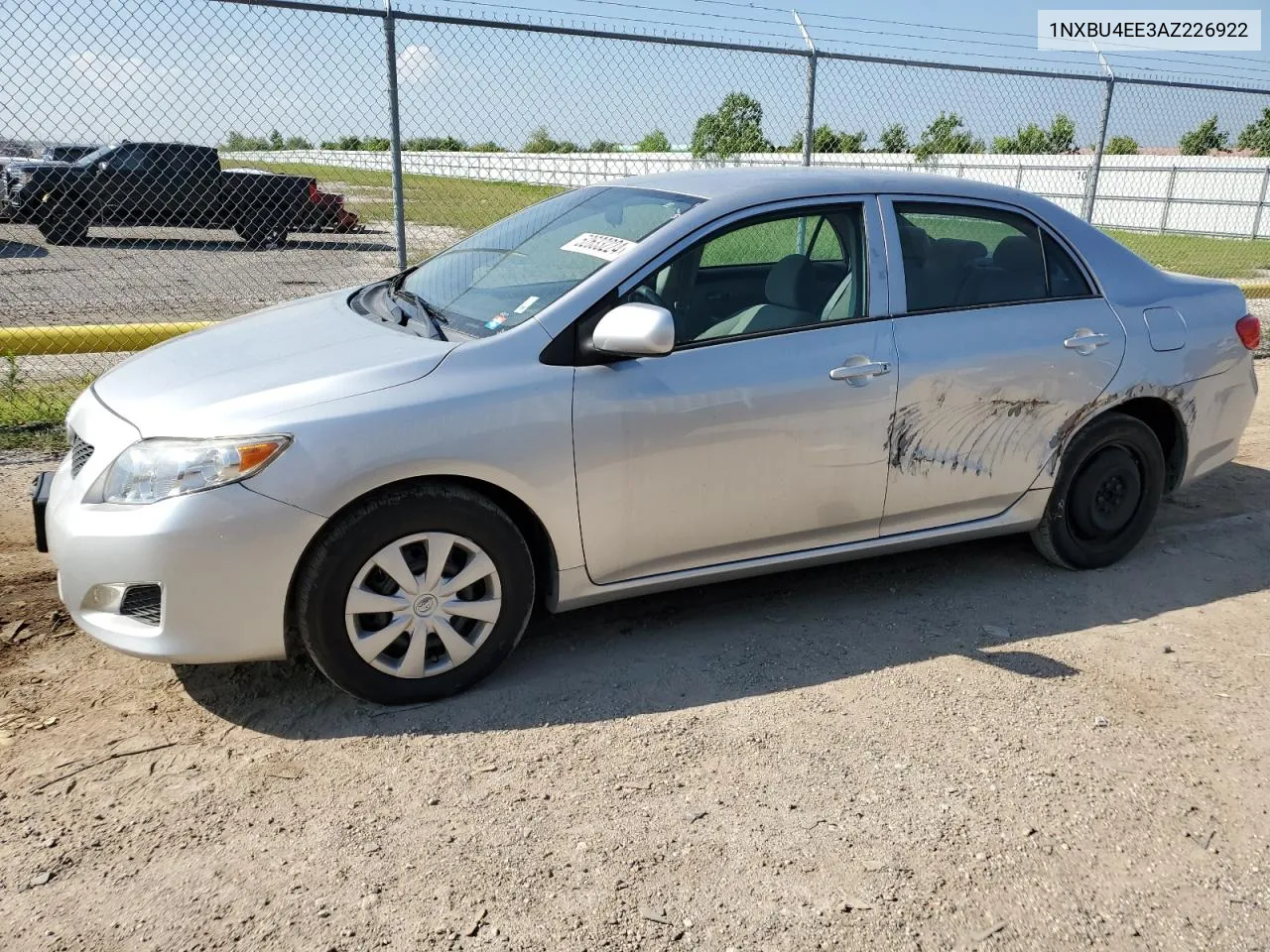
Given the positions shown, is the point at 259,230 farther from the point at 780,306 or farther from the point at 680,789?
the point at 680,789

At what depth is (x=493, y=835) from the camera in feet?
9.08

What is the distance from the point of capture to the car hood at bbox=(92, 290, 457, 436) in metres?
3.06

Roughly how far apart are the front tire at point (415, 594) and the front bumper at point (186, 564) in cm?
12

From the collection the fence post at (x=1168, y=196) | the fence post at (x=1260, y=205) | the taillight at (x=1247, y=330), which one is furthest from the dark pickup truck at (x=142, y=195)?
the fence post at (x=1260, y=205)

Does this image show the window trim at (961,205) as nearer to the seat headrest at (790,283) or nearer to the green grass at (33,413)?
the seat headrest at (790,283)

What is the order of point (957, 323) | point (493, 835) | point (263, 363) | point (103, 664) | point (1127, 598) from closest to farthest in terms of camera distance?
1. point (493, 835)
2. point (263, 363)
3. point (103, 664)
4. point (957, 323)
5. point (1127, 598)

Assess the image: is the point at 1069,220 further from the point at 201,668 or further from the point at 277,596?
the point at 201,668

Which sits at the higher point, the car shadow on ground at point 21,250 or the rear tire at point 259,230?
the rear tire at point 259,230

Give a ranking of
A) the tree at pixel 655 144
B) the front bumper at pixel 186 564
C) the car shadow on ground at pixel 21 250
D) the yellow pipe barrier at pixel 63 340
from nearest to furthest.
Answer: the front bumper at pixel 186 564
the yellow pipe barrier at pixel 63 340
the tree at pixel 655 144
the car shadow on ground at pixel 21 250

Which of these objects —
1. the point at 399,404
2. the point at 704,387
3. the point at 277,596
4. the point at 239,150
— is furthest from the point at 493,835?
the point at 239,150

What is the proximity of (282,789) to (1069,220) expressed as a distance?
12.5 ft

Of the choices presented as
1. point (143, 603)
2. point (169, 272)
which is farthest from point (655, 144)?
point (169, 272)

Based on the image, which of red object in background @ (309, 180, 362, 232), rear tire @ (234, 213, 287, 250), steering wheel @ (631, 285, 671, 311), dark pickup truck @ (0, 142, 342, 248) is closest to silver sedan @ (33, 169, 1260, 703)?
steering wheel @ (631, 285, 671, 311)

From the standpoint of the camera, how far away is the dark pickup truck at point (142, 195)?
1391 centimetres
